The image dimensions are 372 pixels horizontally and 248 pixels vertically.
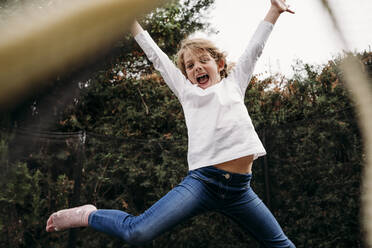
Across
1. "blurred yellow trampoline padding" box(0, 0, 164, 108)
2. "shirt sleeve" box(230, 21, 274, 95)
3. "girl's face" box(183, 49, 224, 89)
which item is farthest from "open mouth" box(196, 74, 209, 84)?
"blurred yellow trampoline padding" box(0, 0, 164, 108)

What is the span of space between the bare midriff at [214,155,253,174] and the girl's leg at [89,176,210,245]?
134mm

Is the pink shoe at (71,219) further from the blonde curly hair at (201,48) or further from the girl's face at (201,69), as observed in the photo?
the blonde curly hair at (201,48)

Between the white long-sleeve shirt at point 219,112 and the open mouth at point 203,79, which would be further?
the open mouth at point 203,79

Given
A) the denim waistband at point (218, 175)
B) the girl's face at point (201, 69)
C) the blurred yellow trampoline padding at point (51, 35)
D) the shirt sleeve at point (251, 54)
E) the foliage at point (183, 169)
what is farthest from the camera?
the foliage at point (183, 169)

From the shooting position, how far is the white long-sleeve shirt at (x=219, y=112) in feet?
4.25

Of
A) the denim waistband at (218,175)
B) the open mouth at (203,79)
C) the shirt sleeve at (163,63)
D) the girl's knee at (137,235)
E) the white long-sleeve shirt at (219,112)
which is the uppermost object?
the shirt sleeve at (163,63)

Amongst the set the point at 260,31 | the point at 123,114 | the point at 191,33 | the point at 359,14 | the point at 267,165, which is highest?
the point at 191,33

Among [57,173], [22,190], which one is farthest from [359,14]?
[57,173]

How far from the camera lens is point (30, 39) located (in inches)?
12.9

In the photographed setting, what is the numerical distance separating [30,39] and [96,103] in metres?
4.08

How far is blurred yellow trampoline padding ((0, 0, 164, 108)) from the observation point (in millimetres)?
329

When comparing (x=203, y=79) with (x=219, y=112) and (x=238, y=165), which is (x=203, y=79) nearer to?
(x=219, y=112)

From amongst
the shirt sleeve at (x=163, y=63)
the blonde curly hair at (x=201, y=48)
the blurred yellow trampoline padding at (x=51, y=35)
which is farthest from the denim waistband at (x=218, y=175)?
the blurred yellow trampoline padding at (x=51, y=35)

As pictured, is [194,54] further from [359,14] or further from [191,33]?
[191,33]
